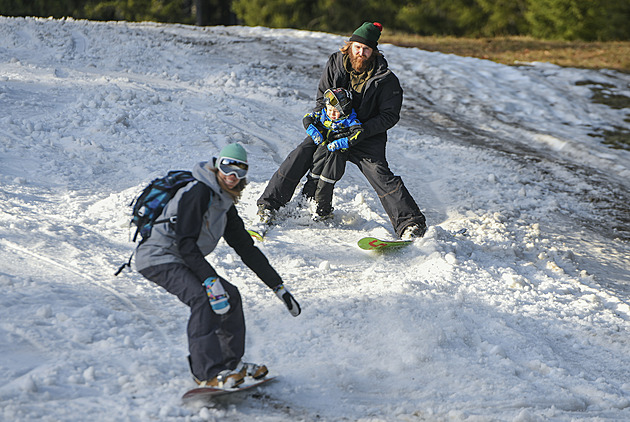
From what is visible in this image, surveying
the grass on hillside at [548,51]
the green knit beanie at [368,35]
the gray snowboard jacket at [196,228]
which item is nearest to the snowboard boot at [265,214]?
the green knit beanie at [368,35]

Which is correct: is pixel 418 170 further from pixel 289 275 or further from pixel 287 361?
pixel 287 361

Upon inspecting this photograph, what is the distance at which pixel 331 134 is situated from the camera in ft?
21.1

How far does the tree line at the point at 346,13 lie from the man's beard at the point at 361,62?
58.8ft

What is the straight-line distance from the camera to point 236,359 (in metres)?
3.86

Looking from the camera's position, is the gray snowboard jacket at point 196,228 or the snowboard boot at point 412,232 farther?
the snowboard boot at point 412,232

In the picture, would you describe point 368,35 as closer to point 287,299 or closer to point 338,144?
point 338,144

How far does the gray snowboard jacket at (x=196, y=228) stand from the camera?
3.73m

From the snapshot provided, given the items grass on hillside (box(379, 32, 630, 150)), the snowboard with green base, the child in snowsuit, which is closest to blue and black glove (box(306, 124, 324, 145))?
the child in snowsuit

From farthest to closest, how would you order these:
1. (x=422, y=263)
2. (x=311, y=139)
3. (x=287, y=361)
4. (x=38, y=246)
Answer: (x=311, y=139) < (x=422, y=263) < (x=38, y=246) < (x=287, y=361)

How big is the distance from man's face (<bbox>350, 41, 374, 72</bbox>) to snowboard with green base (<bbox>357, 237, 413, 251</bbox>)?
5.55 feet

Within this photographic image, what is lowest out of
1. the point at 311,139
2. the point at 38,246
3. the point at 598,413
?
the point at 598,413

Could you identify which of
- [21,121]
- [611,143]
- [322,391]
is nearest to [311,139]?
[322,391]

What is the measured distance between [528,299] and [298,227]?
2.45m

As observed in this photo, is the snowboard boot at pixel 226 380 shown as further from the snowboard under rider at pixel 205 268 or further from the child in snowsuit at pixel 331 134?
the child in snowsuit at pixel 331 134
